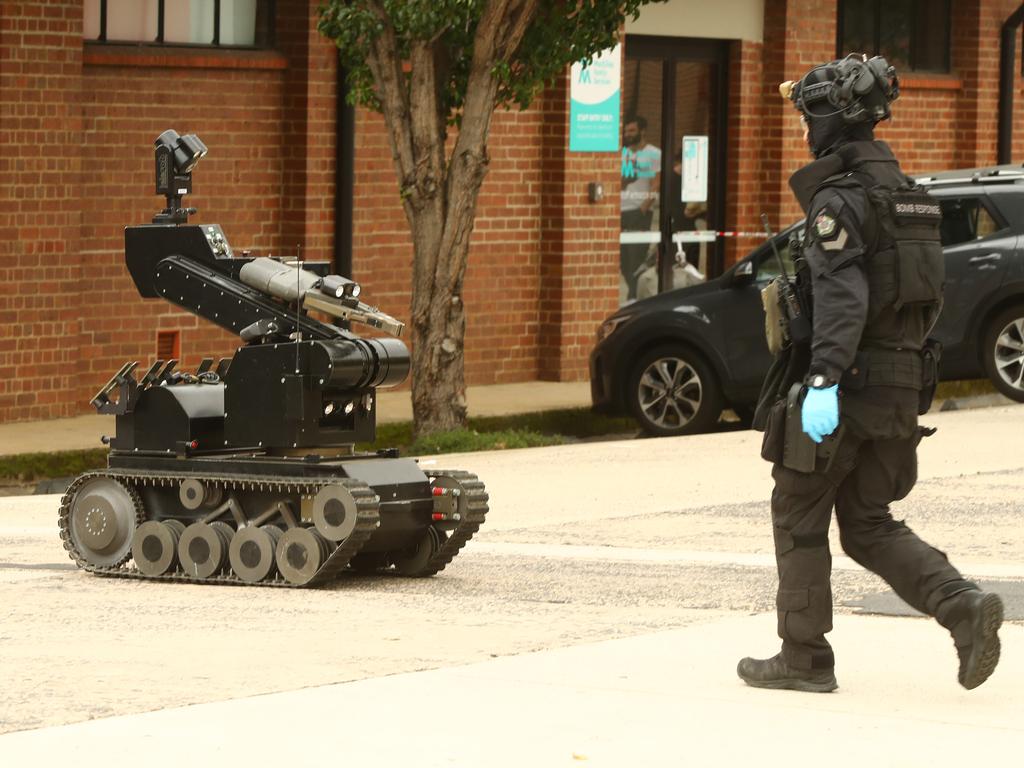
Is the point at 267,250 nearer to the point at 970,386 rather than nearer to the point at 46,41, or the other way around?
the point at 46,41

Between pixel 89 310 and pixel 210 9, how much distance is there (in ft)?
8.41

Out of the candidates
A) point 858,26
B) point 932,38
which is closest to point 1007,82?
point 932,38

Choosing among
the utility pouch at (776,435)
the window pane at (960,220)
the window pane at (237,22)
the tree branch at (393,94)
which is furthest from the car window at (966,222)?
the utility pouch at (776,435)

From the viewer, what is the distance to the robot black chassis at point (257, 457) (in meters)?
8.98

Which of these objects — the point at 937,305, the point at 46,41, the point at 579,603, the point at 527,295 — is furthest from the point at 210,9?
the point at 937,305

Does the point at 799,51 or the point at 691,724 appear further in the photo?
the point at 799,51

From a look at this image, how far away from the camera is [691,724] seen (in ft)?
21.3

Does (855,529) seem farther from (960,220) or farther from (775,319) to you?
(960,220)

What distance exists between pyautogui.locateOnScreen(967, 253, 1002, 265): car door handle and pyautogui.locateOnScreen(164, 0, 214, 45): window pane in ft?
19.7

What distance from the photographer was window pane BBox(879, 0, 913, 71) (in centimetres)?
2341

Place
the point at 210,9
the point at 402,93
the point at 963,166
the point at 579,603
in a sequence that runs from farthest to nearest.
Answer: the point at 963,166 < the point at 210,9 < the point at 402,93 < the point at 579,603

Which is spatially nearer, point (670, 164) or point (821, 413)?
point (821, 413)

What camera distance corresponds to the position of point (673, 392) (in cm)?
1659

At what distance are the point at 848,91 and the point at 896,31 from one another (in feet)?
56.5
